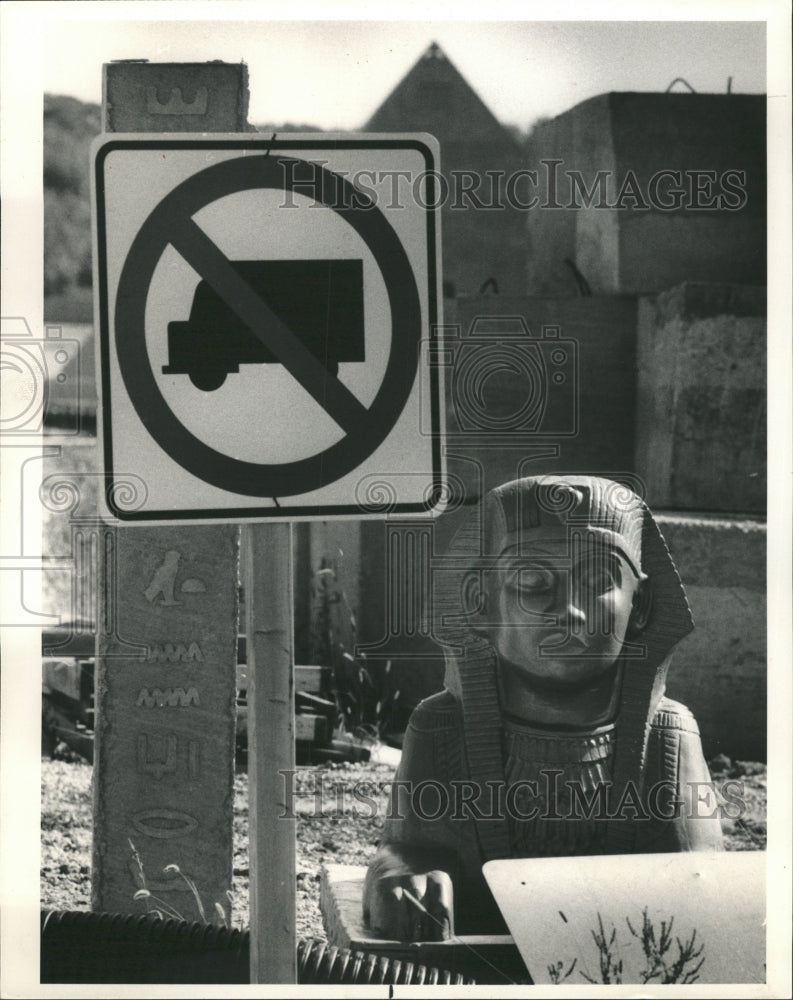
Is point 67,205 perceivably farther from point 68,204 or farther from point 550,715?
point 550,715

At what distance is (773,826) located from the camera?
3.29 metres

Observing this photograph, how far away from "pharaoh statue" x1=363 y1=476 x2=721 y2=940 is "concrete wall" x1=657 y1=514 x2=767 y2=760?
2.40 m

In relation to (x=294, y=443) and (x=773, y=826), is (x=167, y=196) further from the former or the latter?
(x=773, y=826)

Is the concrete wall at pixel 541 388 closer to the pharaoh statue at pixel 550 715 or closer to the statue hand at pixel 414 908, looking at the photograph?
the pharaoh statue at pixel 550 715

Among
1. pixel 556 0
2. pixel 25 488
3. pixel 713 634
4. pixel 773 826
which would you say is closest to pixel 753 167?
pixel 713 634

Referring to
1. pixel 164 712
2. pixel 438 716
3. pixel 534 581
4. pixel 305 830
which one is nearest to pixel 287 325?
pixel 534 581

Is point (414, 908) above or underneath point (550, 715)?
underneath

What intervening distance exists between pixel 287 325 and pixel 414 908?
173cm

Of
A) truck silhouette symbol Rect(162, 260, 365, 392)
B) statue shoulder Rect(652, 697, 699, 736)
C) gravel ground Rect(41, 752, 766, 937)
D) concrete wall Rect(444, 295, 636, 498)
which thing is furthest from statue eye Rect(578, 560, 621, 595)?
truck silhouette symbol Rect(162, 260, 365, 392)

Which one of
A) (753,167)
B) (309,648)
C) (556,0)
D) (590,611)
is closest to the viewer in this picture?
(556,0)

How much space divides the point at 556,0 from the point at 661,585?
5.01 ft

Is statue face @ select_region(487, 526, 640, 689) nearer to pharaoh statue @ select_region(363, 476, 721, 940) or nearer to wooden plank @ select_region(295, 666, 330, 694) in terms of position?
pharaoh statue @ select_region(363, 476, 721, 940)

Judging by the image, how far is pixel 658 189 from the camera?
5766 mm

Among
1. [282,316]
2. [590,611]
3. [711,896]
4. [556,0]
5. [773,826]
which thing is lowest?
[711,896]
